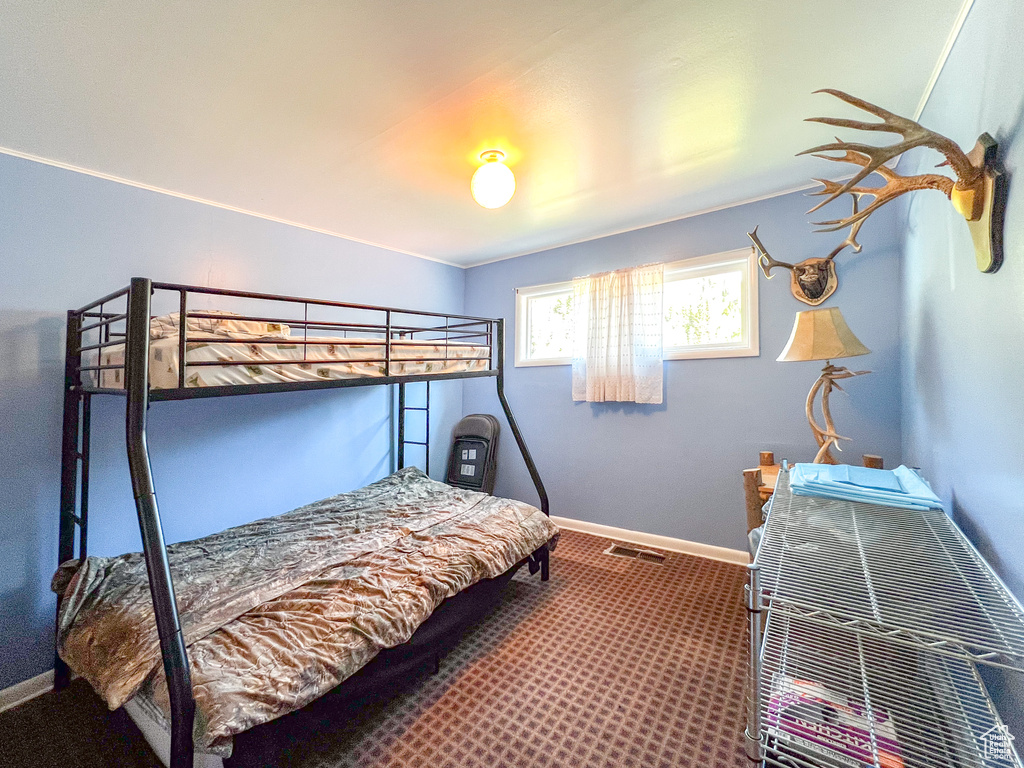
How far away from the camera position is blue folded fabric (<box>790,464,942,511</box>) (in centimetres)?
133

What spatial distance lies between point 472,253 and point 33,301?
2.79 meters

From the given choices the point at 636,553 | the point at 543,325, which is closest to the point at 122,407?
the point at 543,325

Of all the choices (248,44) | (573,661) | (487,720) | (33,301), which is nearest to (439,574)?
(487,720)

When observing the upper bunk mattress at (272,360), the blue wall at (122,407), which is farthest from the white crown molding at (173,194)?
the upper bunk mattress at (272,360)

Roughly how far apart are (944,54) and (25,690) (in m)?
4.43

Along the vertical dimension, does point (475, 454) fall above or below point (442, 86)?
below

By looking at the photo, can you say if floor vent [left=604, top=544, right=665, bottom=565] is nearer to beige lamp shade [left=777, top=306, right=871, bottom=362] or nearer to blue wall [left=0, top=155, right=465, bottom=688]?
beige lamp shade [left=777, top=306, right=871, bottom=362]

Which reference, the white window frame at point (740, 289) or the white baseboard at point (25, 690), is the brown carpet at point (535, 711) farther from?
the white window frame at point (740, 289)

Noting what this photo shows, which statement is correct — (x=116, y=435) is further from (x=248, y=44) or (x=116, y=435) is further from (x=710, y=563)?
(x=710, y=563)

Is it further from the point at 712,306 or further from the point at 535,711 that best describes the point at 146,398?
the point at 712,306

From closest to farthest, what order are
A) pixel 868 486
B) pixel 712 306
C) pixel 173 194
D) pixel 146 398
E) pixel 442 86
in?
1. pixel 146 398
2. pixel 868 486
3. pixel 442 86
4. pixel 173 194
5. pixel 712 306

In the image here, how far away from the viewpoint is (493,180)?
205cm

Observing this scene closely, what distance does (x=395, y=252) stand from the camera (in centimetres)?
363

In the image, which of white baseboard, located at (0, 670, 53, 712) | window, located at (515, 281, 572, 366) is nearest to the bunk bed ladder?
window, located at (515, 281, 572, 366)
